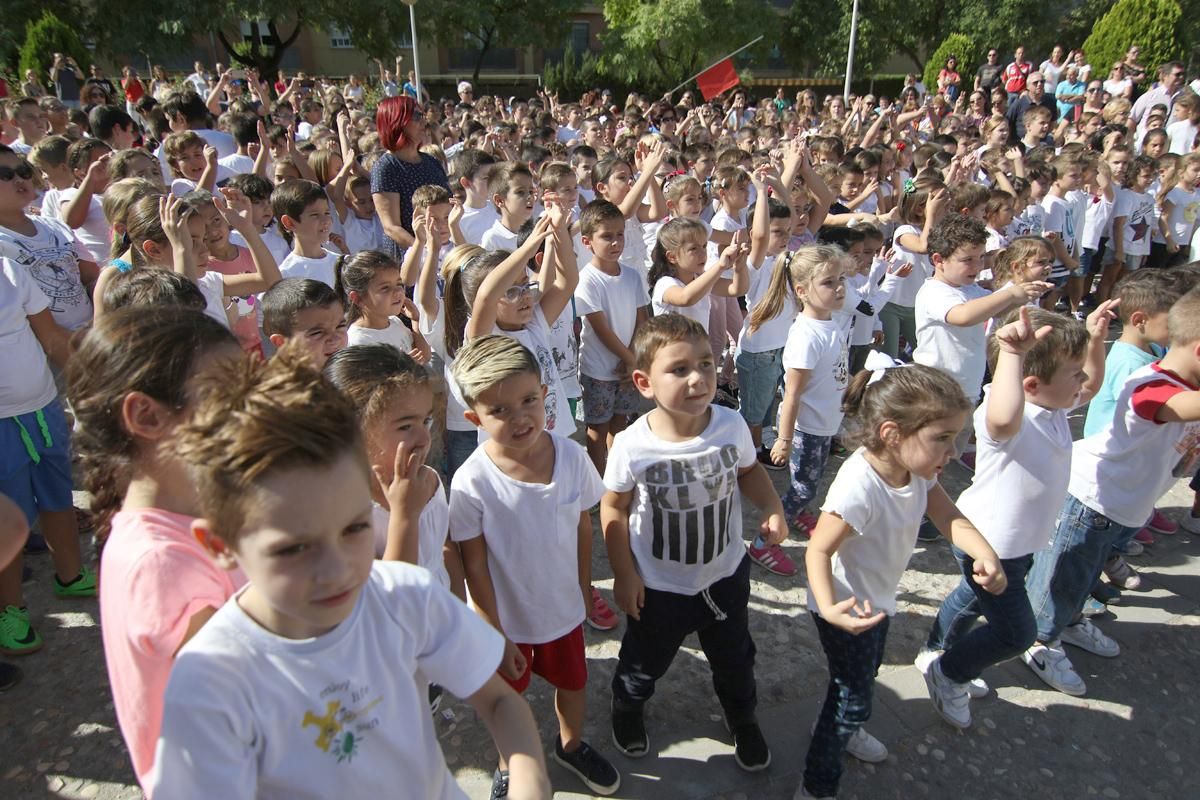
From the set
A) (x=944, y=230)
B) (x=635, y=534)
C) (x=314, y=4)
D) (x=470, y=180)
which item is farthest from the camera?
(x=314, y=4)

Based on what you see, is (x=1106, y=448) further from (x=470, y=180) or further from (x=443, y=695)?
(x=470, y=180)

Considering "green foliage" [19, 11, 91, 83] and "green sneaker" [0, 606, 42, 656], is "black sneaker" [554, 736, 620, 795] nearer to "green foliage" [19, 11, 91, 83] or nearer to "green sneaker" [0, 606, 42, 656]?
"green sneaker" [0, 606, 42, 656]

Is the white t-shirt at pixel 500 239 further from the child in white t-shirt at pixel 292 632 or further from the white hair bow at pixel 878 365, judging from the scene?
the child in white t-shirt at pixel 292 632

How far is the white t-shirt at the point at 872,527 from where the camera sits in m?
2.22

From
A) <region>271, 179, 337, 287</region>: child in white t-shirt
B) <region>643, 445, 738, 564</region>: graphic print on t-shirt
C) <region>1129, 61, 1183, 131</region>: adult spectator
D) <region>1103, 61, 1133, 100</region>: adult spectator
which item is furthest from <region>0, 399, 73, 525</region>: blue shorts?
<region>1103, 61, 1133, 100</region>: adult spectator

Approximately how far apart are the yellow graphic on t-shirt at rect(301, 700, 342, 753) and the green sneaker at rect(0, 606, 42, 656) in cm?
254

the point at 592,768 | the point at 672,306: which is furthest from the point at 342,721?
the point at 672,306

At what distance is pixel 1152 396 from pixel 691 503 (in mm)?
1724

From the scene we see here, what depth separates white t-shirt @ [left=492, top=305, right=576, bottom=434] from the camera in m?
3.20

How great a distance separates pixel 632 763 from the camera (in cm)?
256

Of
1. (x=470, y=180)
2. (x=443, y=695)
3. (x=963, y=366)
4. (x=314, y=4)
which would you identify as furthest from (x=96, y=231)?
(x=314, y=4)

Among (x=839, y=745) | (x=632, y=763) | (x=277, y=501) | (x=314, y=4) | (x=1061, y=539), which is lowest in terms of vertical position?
(x=632, y=763)

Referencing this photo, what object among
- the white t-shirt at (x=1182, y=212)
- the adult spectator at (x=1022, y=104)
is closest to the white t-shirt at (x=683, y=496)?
the white t-shirt at (x=1182, y=212)

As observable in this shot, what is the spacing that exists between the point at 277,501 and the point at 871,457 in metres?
1.74
